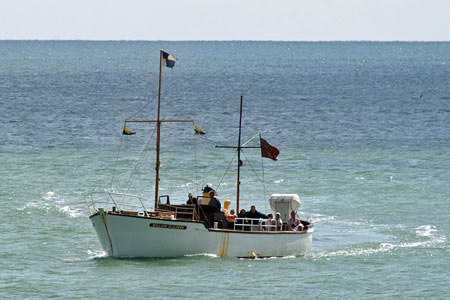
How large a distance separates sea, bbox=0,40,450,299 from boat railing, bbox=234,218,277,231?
1559 mm

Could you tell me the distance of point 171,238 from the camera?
3956 cm

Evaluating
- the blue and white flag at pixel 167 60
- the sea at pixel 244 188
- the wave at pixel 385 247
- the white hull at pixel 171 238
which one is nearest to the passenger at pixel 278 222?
the white hull at pixel 171 238

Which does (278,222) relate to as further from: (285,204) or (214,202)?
(214,202)

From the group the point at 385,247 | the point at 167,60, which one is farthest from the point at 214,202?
the point at 385,247

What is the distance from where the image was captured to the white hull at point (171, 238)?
129ft

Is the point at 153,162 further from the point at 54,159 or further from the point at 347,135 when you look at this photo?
the point at 347,135

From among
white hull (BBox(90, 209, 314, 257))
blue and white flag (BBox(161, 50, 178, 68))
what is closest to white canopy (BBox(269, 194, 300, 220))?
white hull (BBox(90, 209, 314, 257))

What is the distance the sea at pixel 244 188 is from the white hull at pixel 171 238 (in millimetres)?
516

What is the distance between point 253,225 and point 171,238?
372 cm

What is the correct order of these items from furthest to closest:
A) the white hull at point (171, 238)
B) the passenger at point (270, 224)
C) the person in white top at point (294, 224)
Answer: the person in white top at point (294, 224) → the passenger at point (270, 224) → the white hull at point (171, 238)

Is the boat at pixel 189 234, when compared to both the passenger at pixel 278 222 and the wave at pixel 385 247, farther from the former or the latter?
the wave at pixel 385 247

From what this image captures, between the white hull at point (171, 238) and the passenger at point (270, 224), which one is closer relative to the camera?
the white hull at point (171, 238)

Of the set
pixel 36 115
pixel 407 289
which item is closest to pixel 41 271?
pixel 407 289

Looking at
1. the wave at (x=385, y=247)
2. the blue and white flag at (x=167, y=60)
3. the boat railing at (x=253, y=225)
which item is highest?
the blue and white flag at (x=167, y=60)
